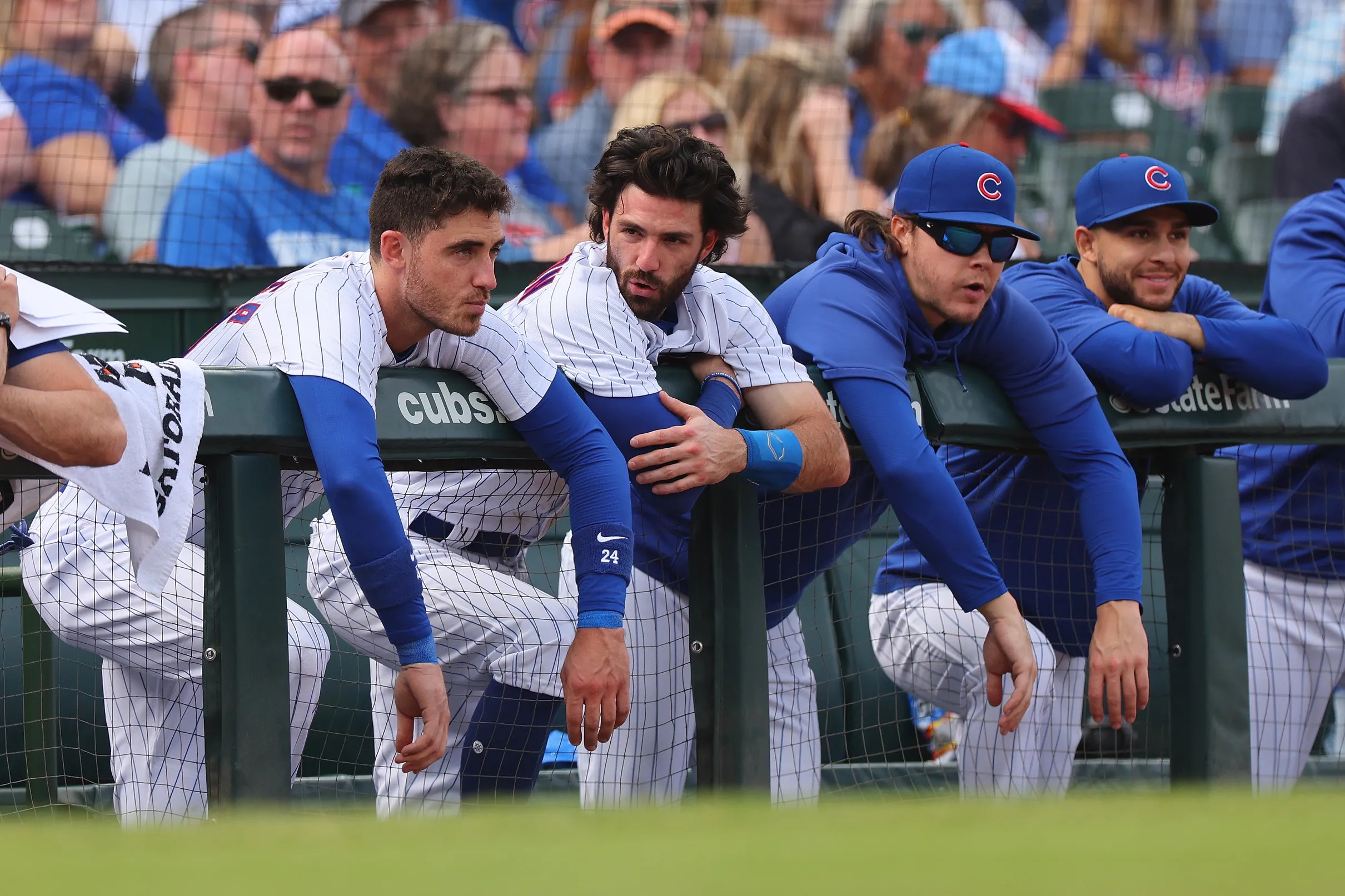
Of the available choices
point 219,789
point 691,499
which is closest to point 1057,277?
point 691,499

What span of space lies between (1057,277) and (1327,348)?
0.81m

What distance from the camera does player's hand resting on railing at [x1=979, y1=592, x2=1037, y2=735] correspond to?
3266 millimetres

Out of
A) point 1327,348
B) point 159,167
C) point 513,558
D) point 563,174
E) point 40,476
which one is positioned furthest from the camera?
point 563,174

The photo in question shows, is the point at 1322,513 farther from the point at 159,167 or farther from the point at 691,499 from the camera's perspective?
the point at 159,167

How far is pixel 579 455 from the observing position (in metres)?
3.03

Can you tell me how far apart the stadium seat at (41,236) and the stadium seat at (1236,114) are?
18.1 feet

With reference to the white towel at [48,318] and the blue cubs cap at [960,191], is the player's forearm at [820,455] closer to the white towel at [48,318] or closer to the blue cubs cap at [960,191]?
the blue cubs cap at [960,191]

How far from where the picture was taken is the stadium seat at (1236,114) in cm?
→ 842

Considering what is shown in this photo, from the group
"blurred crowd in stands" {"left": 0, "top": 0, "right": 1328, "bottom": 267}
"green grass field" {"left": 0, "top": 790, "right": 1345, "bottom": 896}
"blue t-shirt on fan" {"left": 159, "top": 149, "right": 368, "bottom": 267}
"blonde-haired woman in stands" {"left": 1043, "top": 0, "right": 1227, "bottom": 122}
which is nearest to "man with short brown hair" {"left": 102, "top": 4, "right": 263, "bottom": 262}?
"blurred crowd in stands" {"left": 0, "top": 0, "right": 1328, "bottom": 267}

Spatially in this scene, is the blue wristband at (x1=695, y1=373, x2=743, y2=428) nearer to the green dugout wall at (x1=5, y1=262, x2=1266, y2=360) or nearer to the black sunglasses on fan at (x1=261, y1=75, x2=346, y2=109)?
Result: the green dugout wall at (x1=5, y1=262, x2=1266, y2=360)

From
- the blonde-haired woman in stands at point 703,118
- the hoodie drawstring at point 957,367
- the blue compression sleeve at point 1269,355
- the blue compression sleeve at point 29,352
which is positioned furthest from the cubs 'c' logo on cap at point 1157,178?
the blue compression sleeve at point 29,352

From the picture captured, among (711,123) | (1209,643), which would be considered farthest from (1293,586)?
(711,123)

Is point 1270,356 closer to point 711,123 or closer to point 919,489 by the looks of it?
point 919,489

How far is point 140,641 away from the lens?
3.10m
